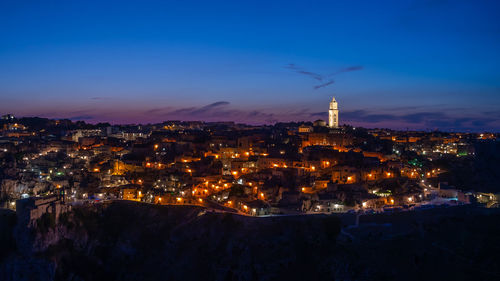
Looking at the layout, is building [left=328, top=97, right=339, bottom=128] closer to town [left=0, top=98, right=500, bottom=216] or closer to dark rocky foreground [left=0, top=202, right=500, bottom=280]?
town [left=0, top=98, right=500, bottom=216]

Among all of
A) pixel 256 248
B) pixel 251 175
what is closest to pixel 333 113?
pixel 251 175

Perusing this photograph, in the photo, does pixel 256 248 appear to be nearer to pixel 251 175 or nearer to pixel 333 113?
pixel 251 175

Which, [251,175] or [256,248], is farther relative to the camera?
[251,175]

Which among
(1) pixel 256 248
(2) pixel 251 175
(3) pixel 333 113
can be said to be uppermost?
(3) pixel 333 113

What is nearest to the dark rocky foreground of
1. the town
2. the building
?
the town

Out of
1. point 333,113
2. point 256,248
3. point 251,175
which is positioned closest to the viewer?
point 256,248

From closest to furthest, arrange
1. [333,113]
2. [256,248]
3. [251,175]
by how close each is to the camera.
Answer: [256,248] < [251,175] < [333,113]

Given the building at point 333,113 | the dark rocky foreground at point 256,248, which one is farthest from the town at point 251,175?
the building at point 333,113
